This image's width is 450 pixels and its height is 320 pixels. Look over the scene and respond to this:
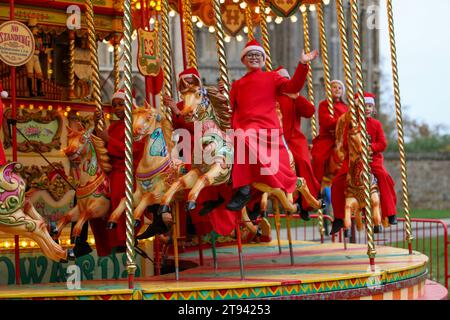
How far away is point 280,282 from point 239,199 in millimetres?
1135

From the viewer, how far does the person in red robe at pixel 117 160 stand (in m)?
11.2

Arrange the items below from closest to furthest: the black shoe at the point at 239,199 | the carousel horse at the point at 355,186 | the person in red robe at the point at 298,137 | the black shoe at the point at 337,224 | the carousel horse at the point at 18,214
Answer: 1. the carousel horse at the point at 18,214
2. the black shoe at the point at 239,199
3. the person in red robe at the point at 298,137
4. the carousel horse at the point at 355,186
5. the black shoe at the point at 337,224

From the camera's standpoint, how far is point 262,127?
38.1 feet

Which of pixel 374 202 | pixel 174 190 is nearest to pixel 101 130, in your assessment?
pixel 174 190

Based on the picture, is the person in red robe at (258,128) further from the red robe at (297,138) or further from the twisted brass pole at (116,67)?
the twisted brass pole at (116,67)

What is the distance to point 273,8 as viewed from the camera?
1509 cm

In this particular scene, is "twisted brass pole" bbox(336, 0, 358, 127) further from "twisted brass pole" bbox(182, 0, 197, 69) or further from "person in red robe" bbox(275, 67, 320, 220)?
"twisted brass pole" bbox(182, 0, 197, 69)

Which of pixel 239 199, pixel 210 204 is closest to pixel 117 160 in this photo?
pixel 210 204

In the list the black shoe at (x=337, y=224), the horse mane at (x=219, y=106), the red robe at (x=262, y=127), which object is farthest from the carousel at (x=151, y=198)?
the black shoe at (x=337, y=224)

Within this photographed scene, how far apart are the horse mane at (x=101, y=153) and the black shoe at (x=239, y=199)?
56.5 inches

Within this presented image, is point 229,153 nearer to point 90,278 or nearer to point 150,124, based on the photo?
point 150,124

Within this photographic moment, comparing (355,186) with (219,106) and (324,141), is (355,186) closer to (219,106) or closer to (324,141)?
(324,141)

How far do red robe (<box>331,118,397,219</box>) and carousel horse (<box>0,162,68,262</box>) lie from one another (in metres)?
4.88

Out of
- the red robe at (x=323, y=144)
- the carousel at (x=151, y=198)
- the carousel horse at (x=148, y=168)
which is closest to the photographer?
the carousel at (x=151, y=198)
